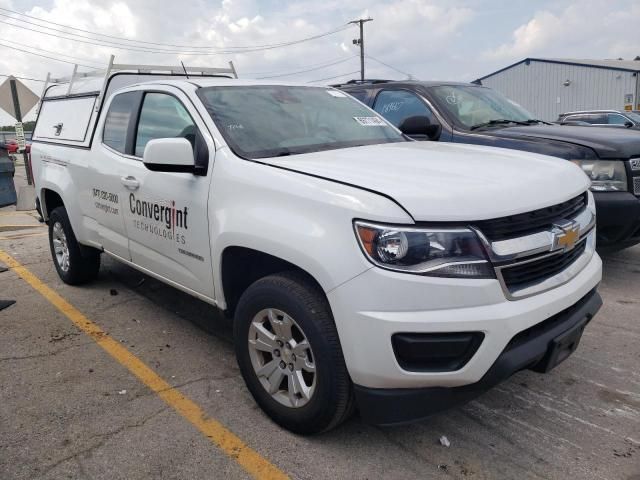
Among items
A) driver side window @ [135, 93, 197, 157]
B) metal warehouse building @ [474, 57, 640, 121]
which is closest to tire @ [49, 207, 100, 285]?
driver side window @ [135, 93, 197, 157]

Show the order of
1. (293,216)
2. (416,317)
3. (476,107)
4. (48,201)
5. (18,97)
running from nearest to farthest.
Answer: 1. (416,317)
2. (293,216)
3. (48,201)
4. (476,107)
5. (18,97)

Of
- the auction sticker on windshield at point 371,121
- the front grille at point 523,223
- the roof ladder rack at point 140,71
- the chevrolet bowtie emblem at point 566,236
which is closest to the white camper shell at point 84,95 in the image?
the roof ladder rack at point 140,71

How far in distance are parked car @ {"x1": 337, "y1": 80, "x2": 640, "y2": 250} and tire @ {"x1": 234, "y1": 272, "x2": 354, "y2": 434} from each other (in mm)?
2641

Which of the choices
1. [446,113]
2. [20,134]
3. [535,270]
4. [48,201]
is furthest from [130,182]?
[20,134]

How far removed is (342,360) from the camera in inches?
95.0

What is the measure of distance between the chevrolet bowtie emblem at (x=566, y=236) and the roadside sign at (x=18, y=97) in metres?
→ 13.6

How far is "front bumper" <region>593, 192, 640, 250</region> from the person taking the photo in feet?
15.2

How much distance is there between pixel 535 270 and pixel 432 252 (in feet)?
1.80

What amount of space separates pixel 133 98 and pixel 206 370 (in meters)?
2.07

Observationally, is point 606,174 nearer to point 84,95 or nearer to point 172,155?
point 172,155

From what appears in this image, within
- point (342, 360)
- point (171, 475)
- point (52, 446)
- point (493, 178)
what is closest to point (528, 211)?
point (493, 178)

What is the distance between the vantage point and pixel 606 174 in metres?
4.77

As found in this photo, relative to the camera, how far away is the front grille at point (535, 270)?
235 centimetres

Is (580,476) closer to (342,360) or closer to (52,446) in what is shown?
(342,360)
